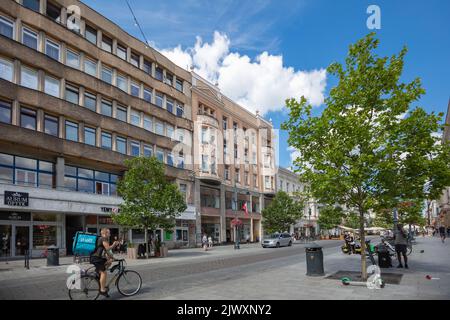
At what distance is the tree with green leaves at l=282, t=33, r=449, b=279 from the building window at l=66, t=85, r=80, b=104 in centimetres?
2363

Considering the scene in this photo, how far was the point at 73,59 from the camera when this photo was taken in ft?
108

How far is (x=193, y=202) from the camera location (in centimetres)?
4609

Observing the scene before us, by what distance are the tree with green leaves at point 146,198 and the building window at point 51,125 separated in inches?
Answer: 227

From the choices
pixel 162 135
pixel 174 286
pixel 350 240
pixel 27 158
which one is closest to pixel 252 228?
pixel 162 135

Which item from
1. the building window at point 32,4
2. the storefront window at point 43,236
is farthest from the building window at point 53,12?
the storefront window at point 43,236

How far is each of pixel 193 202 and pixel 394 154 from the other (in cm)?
3471

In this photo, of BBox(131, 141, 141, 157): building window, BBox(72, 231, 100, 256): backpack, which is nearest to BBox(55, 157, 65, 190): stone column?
BBox(131, 141, 141, 157): building window

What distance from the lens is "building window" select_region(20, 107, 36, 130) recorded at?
91.7ft

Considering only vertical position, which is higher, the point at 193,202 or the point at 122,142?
the point at 122,142

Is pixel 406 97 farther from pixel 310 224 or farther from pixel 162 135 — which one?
pixel 310 224

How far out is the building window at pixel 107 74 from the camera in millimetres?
36000

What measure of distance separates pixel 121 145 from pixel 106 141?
82.2 inches

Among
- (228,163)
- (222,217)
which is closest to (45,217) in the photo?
(222,217)

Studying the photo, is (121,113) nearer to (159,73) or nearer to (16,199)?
(159,73)
